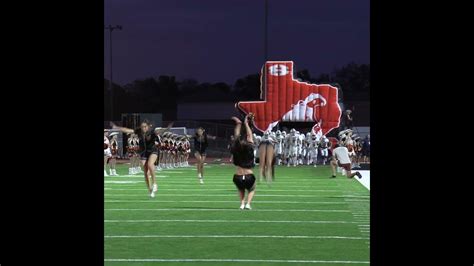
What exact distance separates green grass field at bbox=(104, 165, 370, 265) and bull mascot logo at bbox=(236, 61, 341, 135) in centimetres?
1848

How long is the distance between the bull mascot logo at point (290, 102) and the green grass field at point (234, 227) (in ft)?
60.6

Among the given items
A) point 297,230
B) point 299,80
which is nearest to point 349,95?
point 299,80

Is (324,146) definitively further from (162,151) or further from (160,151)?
(160,151)

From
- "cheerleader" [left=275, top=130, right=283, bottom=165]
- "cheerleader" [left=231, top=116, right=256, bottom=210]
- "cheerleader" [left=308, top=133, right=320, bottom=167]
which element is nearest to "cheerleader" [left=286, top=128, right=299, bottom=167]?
"cheerleader" [left=275, top=130, right=283, bottom=165]

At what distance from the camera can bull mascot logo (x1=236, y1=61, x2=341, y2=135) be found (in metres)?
37.8

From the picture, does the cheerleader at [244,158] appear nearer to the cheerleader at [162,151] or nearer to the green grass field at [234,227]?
the green grass field at [234,227]

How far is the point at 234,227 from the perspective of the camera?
11797mm

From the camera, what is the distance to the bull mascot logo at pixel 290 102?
37.8 meters

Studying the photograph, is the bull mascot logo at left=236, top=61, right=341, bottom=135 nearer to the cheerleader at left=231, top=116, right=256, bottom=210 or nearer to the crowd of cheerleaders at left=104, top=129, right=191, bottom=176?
the crowd of cheerleaders at left=104, top=129, right=191, bottom=176

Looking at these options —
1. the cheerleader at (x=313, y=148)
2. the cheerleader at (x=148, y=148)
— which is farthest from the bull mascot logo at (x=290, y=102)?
the cheerleader at (x=148, y=148)

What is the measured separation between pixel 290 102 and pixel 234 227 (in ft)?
86.7
